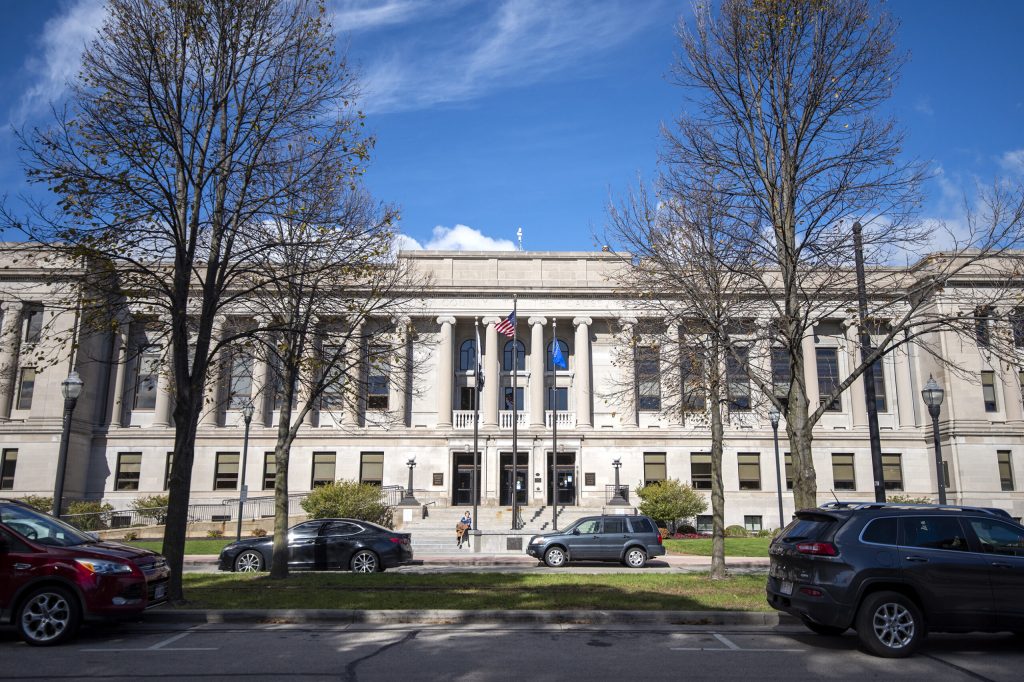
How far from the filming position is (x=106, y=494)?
46812 mm

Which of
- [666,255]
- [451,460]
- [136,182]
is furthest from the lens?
[451,460]

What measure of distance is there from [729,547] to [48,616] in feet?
86.9

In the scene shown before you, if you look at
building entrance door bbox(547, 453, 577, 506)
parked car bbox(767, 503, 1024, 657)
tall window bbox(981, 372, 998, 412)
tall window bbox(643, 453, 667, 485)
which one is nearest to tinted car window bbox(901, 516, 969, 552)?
parked car bbox(767, 503, 1024, 657)

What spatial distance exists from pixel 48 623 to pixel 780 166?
15.5 metres

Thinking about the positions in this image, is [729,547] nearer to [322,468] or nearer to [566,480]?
[566,480]

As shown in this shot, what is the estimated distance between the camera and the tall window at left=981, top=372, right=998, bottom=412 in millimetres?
46406

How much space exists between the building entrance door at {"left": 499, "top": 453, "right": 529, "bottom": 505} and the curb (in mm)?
34961

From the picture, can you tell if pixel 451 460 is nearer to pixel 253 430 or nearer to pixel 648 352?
pixel 253 430

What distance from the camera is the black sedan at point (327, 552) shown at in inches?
835

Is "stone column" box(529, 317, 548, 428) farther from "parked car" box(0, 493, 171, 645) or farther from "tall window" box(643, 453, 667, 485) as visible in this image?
"parked car" box(0, 493, 171, 645)

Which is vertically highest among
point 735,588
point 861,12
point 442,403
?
point 861,12

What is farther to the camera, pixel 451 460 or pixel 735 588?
pixel 451 460

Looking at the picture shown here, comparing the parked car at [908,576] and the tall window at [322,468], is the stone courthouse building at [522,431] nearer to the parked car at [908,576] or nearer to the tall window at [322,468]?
the tall window at [322,468]

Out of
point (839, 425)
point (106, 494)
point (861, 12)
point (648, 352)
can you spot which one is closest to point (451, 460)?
point (106, 494)
